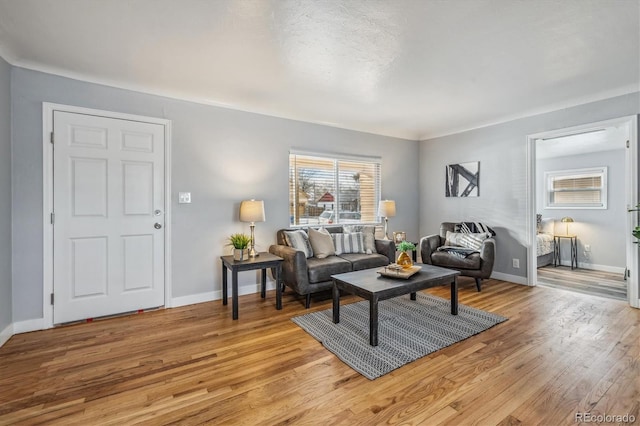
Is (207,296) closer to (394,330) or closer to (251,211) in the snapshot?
(251,211)

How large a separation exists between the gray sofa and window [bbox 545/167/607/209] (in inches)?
171

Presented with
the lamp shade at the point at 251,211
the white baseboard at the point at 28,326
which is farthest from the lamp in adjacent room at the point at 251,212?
the white baseboard at the point at 28,326

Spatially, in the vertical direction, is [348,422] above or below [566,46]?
below

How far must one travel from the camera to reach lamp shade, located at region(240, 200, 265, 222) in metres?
3.41

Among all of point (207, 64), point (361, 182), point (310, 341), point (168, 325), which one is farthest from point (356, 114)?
point (168, 325)

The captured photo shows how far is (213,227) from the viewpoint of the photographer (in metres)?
3.56

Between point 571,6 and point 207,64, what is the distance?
105 inches

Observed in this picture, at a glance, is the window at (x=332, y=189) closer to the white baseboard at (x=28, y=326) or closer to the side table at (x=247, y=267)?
the side table at (x=247, y=267)

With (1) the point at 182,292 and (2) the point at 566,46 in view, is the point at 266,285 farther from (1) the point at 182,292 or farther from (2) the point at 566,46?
(2) the point at 566,46

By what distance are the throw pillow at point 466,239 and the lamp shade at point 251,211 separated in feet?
9.19

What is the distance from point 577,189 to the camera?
5559 millimetres

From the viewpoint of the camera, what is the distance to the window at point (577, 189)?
17.4 feet

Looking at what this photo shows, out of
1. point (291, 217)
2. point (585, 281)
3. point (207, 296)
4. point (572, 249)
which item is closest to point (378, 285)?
point (291, 217)

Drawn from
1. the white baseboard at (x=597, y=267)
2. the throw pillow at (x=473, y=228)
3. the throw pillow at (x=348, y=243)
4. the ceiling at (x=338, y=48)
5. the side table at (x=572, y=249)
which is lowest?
the white baseboard at (x=597, y=267)
